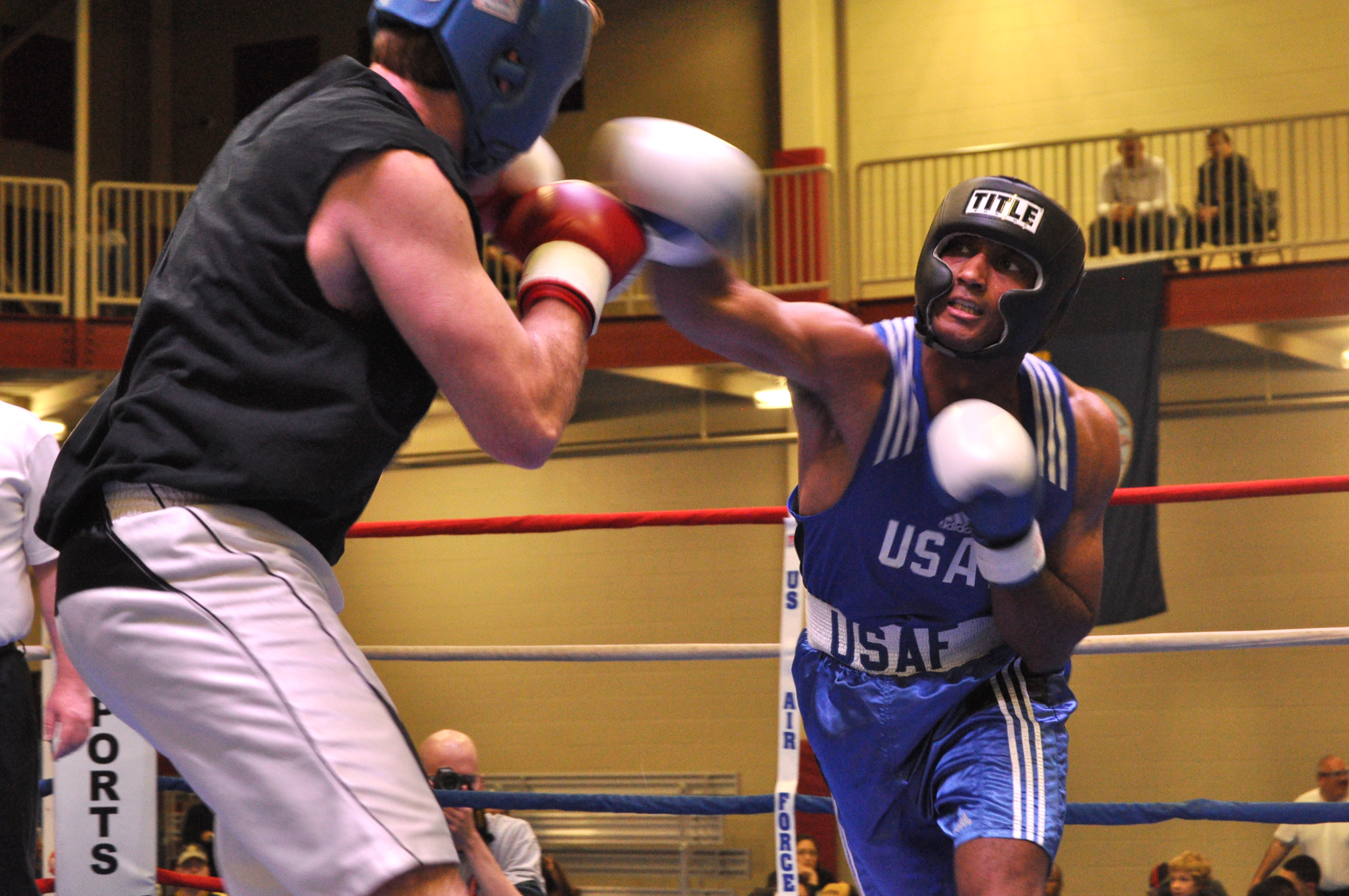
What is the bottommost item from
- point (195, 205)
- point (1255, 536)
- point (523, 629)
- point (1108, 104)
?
point (523, 629)

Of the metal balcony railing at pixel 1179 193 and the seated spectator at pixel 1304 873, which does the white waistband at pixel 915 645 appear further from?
the metal balcony railing at pixel 1179 193

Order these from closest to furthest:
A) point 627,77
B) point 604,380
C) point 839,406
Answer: point 839,406
point 604,380
point 627,77

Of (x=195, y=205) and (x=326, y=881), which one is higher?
(x=195, y=205)

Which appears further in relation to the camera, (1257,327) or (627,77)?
(627,77)

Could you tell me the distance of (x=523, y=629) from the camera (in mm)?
10445

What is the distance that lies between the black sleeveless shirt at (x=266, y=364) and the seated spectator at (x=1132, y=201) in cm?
780

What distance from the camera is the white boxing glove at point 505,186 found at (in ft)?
5.26

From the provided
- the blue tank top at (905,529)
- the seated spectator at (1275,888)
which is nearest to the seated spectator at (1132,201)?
the seated spectator at (1275,888)

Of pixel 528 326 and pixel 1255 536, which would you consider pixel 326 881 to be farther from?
pixel 1255 536

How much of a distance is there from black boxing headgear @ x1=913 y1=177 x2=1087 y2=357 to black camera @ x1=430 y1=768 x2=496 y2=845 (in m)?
1.55

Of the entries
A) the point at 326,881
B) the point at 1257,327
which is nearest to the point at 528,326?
the point at 326,881

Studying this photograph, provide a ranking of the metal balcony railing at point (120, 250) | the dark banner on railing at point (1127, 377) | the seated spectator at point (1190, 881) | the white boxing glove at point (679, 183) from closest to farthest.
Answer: the white boxing glove at point (679, 183), the seated spectator at point (1190, 881), the dark banner on railing at point (1127, 377), the metal balcony railing at point (120, 250)

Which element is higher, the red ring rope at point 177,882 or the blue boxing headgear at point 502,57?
the blue boxing headgear at point 502,57

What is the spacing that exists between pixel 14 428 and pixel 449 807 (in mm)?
1130
